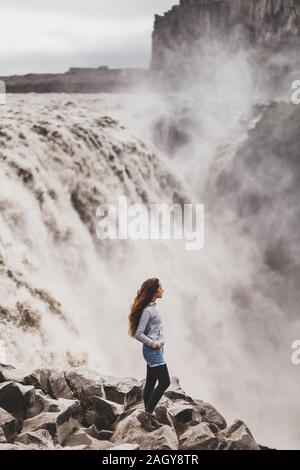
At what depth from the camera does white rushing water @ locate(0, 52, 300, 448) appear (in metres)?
13.6

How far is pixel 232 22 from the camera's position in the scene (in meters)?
48.8

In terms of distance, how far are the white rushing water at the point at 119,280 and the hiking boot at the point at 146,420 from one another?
15.9 ft

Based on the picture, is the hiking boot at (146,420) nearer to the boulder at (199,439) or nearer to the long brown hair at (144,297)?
the boulder at (199,439)

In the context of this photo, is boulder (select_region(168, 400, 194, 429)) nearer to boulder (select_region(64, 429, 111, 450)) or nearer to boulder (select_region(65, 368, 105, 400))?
boulder (select_region(64, 429, 111, 450))

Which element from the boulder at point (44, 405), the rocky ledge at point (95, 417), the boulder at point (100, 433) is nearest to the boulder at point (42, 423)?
the rocky ledge at point (95, 417)

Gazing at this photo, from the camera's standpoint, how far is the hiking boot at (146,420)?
6.70 metres

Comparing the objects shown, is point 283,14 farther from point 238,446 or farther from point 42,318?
point 238,446

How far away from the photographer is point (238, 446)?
262 inches

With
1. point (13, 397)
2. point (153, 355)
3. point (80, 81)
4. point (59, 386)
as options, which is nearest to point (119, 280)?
point (59, 386)

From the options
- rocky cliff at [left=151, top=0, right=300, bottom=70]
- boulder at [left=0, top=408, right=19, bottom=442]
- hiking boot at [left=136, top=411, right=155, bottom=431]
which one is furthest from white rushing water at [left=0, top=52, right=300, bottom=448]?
rocky cliff at [left=151, top=0, right=300, bottom=70]

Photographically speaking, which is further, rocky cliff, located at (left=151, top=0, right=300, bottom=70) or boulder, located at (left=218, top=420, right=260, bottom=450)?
rocky cliff, located at (left=151, top=0, right=300, bottom=70)

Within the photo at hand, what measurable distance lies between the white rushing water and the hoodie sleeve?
551cm

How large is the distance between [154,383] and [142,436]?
63 cm

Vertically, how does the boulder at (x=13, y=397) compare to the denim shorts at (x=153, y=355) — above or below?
below
